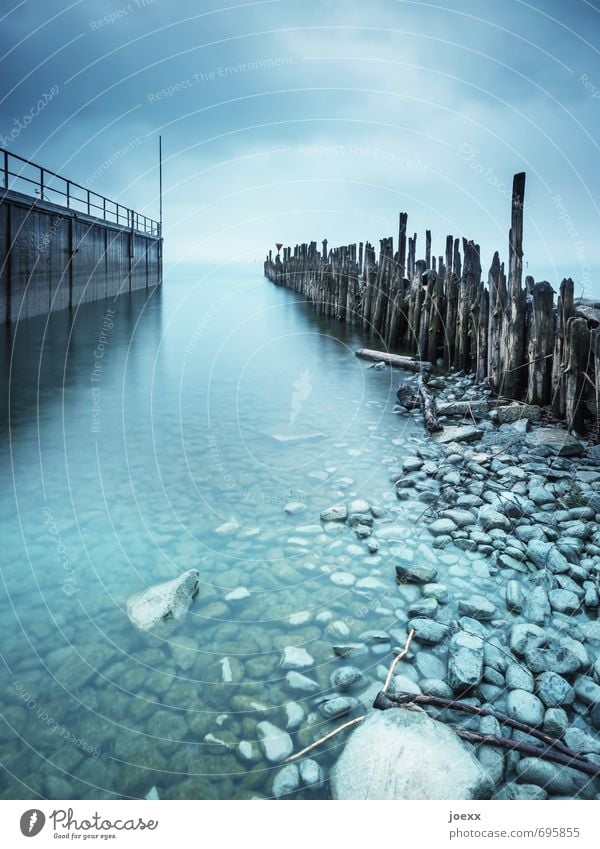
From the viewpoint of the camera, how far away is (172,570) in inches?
140

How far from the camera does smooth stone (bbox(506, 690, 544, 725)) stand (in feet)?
7.64

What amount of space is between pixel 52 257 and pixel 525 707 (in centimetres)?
1652

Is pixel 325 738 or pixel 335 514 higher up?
pixel 335 514

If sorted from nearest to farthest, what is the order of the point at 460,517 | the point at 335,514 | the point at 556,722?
the point at 556,722, the point at 460,517, the point at 335,514

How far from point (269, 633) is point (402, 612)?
0.77 m

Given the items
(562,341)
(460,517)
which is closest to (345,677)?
(460,517)

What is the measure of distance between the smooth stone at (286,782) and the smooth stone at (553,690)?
3.79ft

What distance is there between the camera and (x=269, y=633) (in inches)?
118

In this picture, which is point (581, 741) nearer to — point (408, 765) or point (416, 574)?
point (408, 765)

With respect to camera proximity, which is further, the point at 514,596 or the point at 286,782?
the point at 514,596

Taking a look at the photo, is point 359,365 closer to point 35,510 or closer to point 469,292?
point 469,292

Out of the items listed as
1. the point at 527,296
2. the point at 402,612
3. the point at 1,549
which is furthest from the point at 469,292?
the point at 1,549

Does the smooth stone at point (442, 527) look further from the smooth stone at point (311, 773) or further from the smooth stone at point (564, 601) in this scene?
the smooth stone at point (311, 773)

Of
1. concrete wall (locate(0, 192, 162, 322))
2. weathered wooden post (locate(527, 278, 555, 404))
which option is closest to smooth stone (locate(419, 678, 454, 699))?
weathered wooden post (locate(527, 278, 555, 404))
